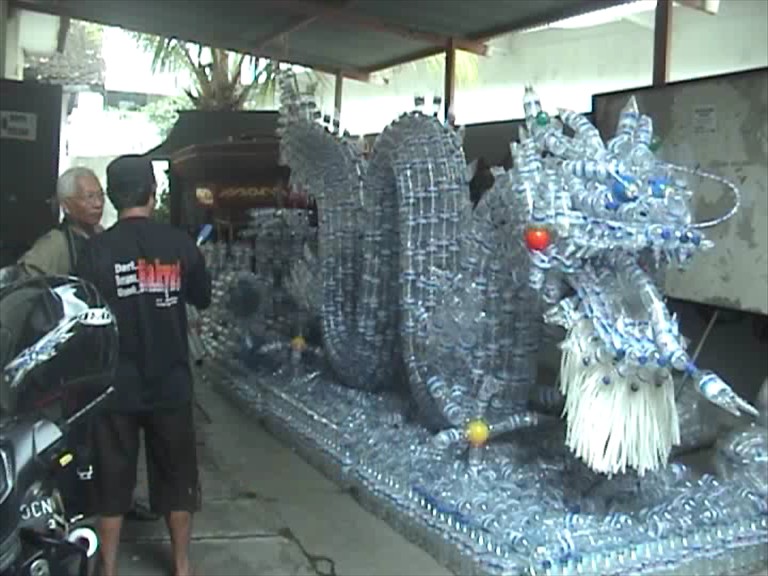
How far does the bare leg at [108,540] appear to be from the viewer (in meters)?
3.44

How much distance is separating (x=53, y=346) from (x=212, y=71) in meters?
15.4

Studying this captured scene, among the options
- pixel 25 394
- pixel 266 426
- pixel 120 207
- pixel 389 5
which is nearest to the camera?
pixel 25 394

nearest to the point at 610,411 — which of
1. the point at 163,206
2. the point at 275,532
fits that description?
the point at 275,532

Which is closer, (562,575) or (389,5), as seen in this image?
(562,575)

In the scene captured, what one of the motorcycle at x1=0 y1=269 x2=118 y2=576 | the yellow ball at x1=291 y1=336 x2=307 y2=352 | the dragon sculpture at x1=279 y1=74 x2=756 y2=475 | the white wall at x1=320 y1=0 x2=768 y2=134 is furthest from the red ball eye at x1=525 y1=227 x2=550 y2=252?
the yellow ball at x1=291 y1=336 x2=307 y2=352

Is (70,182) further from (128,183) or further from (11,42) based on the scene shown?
(11,42)

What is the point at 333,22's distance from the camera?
1020cm

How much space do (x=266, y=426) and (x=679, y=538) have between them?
9.37ft

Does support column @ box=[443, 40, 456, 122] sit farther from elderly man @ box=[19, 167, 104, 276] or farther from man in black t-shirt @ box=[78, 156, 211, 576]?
man in black t-shirt @ box=[78, 156, 211, 576]

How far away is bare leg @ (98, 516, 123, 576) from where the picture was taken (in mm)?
3441

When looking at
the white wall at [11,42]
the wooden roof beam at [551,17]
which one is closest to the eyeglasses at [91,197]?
the wooden roof beam at [551,17]

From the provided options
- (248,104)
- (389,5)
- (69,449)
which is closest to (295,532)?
(69,449)

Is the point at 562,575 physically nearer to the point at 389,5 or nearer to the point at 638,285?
the point at 638,285

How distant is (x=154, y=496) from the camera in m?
3.53
